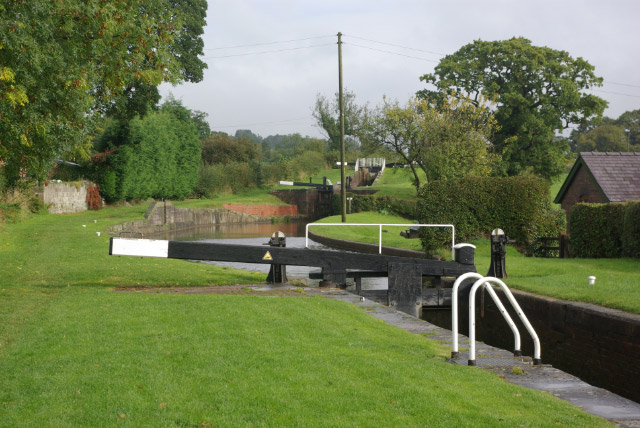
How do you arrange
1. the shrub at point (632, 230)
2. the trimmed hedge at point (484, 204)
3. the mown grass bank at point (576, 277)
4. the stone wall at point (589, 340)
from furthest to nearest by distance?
1. the trimmed hedge at point (484, 204)
2. the shrub at point (632, 230)
3. the mown grass bank at point (576, 277)
4. the stone wall at point (589, 340)

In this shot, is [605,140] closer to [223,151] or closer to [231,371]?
[223,151]

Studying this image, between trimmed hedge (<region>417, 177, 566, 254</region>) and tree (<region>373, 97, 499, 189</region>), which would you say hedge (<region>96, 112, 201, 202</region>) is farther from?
trimmed hedge (<region>417, 177, 566, 254</region>)

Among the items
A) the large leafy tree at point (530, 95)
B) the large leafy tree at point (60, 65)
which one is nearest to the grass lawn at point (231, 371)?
the large leafy tree at point (60, 65)

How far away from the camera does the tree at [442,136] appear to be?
3850cm

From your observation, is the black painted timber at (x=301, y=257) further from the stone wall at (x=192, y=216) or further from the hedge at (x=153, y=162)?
the hedge at (x=153, y=162)

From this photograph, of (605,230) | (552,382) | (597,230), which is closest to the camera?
(552,382)

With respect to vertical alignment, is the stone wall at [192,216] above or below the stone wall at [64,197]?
below

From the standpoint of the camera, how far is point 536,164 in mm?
46062

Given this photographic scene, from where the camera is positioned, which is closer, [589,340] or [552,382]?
[552,382]

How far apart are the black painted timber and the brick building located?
571 inches

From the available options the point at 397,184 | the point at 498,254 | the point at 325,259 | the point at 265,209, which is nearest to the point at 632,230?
the point at 498,254

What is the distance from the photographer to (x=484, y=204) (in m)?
19.4

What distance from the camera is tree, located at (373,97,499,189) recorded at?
3850 cm

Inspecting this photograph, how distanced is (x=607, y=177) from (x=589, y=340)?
17192 mm
